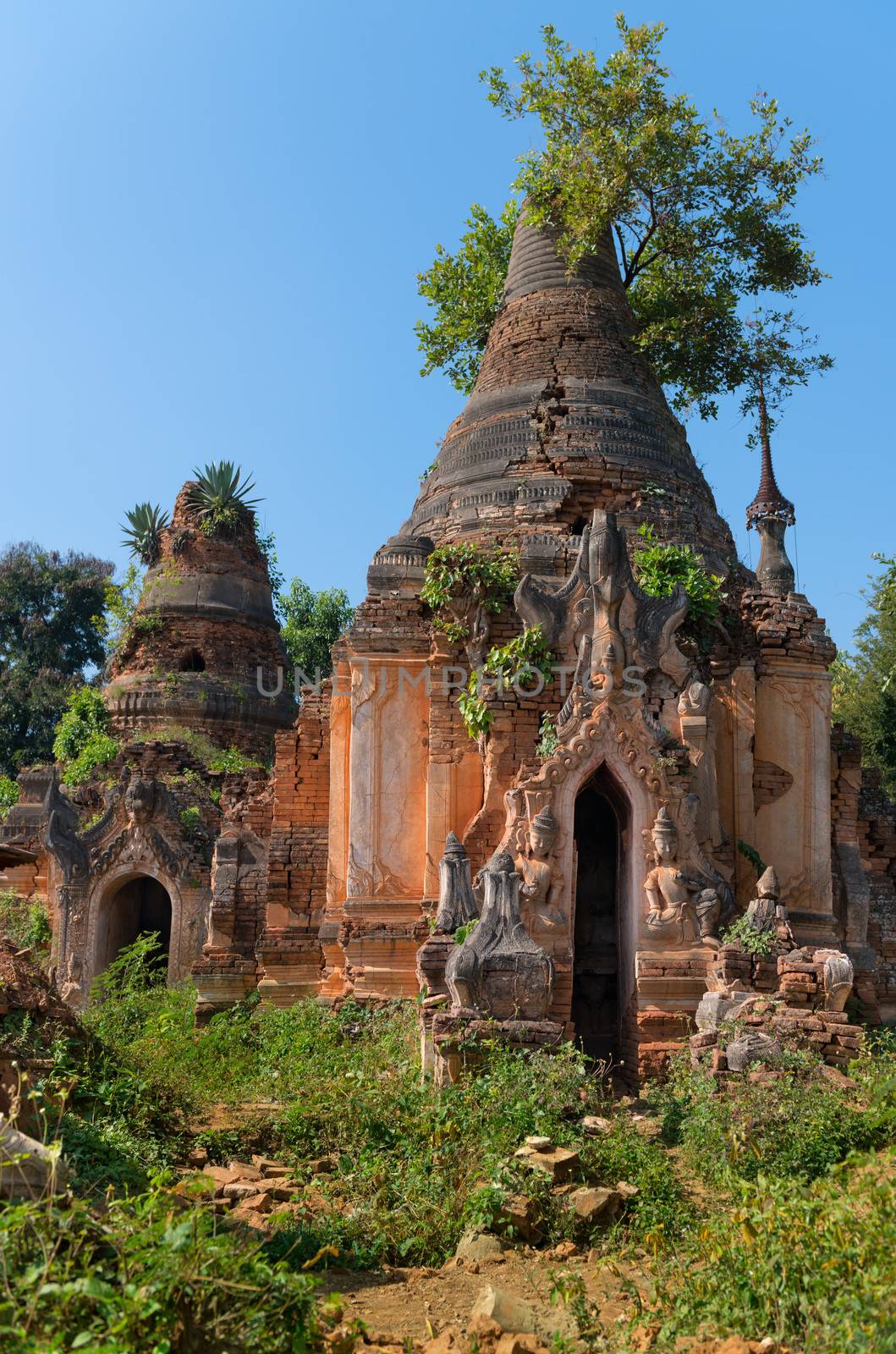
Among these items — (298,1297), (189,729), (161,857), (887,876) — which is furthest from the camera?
(189,729)

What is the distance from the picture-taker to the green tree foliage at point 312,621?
1303 inches

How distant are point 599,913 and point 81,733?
13021 millimetres

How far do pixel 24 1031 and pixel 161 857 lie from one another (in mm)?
10835

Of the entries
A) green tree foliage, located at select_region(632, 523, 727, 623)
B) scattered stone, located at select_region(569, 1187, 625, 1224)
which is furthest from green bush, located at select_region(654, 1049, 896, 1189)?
green tree foliage, located at select_region(632, 523, 727, 623)

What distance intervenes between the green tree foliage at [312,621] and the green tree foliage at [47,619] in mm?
5180

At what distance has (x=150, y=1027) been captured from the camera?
38.5 ft

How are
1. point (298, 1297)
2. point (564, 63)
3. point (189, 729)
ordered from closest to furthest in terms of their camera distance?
point (298, 1297) < point (564, 63) < point (189, 729)

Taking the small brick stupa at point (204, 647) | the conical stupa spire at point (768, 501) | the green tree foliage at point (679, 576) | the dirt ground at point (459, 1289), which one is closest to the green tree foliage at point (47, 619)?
the small brick stupa at point (204, 647)

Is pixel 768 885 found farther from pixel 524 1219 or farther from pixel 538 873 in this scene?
pixel 524 1219

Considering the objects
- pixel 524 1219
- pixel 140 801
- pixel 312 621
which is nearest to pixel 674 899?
pixel 524 1219

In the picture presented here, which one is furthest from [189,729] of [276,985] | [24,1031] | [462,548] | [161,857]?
[24,1031]

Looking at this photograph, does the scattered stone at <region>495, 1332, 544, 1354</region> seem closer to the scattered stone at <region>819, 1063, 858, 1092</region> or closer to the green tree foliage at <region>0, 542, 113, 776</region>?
the scattered stone at <region>819, 1063, 858, 1092</region>

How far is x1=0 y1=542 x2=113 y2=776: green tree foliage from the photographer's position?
3484cm

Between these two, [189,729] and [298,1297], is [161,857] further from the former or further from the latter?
[298,1297]
